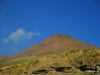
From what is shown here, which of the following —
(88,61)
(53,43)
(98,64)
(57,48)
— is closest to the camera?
(98,64)

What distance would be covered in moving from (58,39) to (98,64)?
202 ft

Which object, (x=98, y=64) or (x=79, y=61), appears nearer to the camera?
(x=98, y=64)

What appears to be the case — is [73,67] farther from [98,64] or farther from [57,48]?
[57,48]

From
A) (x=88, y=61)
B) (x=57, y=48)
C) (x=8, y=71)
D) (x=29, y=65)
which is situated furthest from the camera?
(x=57, y=48)

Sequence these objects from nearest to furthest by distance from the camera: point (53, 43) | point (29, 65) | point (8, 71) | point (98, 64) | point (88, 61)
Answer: point (98, 64) < point (88, 61) < point (29, 65) < point (8, 71) < point (53, 43)

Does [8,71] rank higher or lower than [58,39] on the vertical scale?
lower

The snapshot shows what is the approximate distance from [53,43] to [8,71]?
46.1m

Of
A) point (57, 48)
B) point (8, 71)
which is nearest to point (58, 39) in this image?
point (57, 48)

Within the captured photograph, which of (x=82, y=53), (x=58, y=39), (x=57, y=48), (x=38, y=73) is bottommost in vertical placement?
(x=38, y=73)

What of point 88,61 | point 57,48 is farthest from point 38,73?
point 57,48

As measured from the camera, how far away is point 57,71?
25.9 metres

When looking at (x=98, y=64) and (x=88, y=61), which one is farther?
(x=88, y=61)

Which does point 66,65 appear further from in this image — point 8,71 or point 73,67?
point 8,71

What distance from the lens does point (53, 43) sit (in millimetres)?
81375
